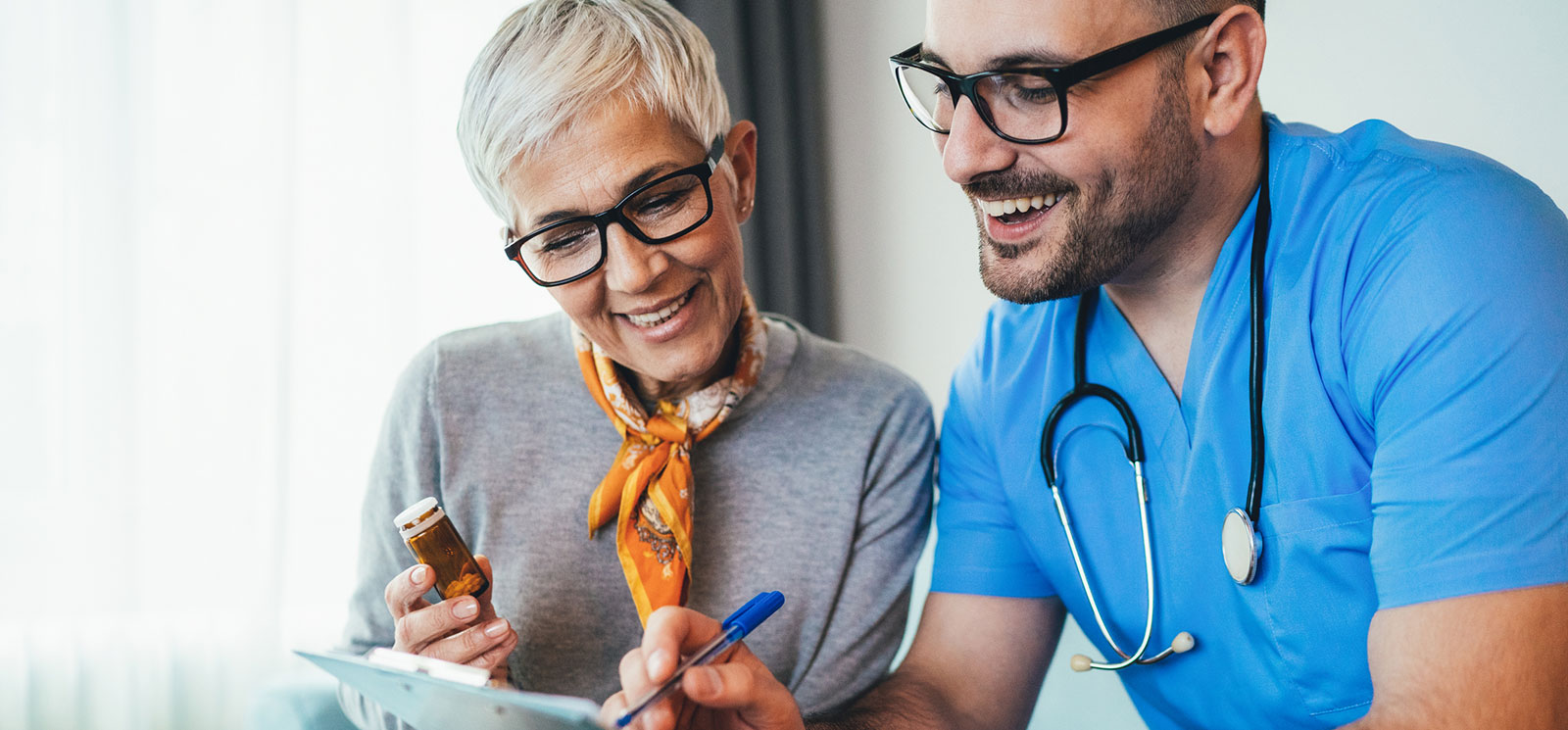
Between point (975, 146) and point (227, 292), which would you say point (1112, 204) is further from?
point (227, 292)

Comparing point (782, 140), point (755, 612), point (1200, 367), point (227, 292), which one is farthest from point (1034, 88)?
point (227, 292)

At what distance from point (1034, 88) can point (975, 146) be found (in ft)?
0.27

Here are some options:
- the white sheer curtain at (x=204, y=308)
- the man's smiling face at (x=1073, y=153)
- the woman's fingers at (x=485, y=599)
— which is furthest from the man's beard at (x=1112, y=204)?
the white sheer curtain at (x=204, y=308)

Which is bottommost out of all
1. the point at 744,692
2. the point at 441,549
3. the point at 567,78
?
the point at 744,692

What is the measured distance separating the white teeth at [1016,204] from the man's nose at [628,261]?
0.38 m

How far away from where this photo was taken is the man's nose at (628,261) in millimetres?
1177

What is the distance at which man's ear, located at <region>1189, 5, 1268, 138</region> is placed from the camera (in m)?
1.10

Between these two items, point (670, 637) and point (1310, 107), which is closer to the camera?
point (670, 637)

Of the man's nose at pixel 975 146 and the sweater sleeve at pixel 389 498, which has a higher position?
the man's nose at pixel 975 146

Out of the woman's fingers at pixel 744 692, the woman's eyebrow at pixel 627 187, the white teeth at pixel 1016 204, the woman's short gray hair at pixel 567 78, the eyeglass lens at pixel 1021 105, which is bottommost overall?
Answer: the woman's fingers at pixel 744 692

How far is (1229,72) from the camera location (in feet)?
3.67

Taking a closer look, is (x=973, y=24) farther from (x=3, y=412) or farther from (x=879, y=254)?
(x=3, y=412)

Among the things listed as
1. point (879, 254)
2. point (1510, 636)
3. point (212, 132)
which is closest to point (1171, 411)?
point (1510, 636)

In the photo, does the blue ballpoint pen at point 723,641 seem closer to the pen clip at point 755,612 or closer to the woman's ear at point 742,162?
the pen clip at point 755,612
